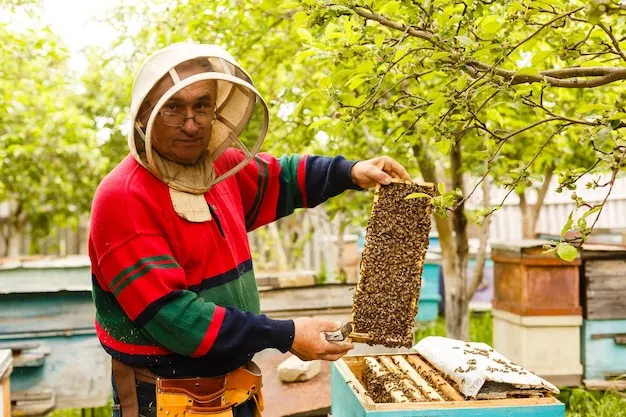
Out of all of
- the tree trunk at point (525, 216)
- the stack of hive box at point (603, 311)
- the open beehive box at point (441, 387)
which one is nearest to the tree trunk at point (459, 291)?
the stack of hive box at point (603, 311)

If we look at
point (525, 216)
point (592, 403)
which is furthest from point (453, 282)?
point (525, 216)

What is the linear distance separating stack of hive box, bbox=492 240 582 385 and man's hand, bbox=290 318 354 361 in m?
3.06

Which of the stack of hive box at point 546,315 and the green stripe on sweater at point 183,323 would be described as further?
the stack of hive box at point 546,315

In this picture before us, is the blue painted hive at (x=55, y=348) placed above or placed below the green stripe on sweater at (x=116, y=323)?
below

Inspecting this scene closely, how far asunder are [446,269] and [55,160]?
255 inches

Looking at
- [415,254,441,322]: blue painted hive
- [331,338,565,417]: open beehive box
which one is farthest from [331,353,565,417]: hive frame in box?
[415,254,441,322]: blue painted hive

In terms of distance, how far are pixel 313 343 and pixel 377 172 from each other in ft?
2.43

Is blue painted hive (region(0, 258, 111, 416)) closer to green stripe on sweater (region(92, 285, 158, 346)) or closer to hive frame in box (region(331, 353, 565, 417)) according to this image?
green stripe on sweater (region(92, 285, 158, 346))

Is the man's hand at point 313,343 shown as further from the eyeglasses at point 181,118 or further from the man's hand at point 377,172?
the eyeglasses at point 181,118

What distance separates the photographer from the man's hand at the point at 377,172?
2.70 metres

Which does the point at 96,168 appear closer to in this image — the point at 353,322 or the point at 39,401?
the point at 39,401

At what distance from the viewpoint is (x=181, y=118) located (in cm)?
239

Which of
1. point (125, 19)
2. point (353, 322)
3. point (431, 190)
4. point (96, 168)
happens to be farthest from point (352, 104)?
point (96, 168)

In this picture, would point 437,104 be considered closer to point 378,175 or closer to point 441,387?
point 378,175
